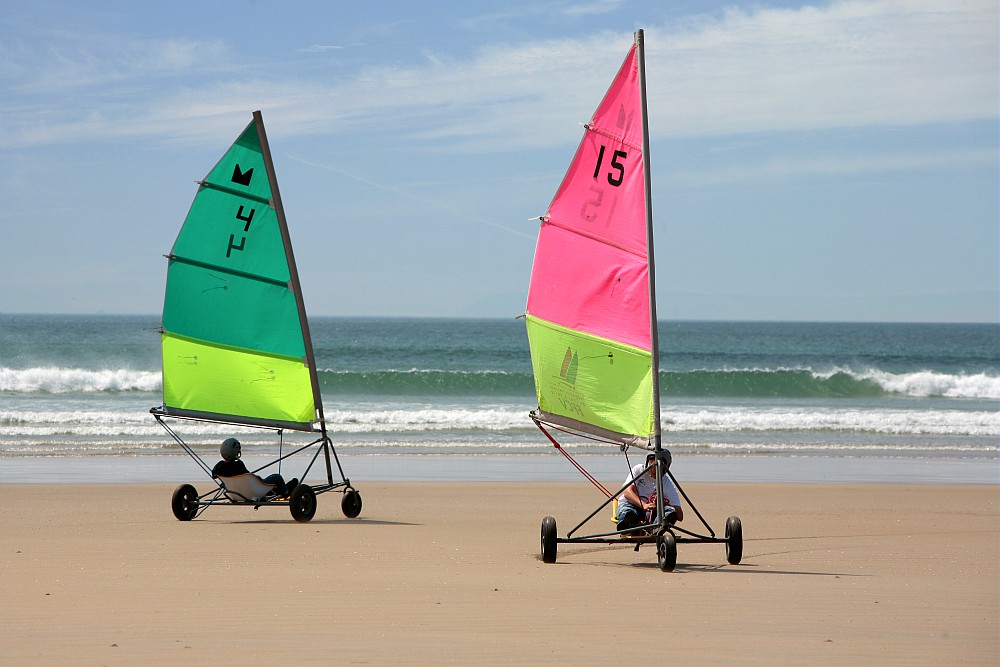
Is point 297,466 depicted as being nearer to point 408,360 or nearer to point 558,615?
point 558,615

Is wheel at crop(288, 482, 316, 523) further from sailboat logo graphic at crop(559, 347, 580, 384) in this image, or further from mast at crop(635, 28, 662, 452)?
mast at crop(635, 28, 662, 452)

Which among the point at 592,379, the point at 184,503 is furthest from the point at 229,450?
the point at 592,379

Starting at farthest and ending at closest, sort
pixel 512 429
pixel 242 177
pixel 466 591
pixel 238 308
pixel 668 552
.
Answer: pixel 512 429 < pixel 238 308 < pixel 242 177 < pixel 668 552 < pixel 466 591

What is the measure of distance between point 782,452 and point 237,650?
50.8 ft

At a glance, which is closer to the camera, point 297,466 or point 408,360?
point 297,466

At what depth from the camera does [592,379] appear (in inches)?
328

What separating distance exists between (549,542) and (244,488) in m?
3.90

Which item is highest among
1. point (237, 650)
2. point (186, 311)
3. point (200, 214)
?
point (200, 214)

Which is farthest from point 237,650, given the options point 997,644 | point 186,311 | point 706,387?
point 706,387

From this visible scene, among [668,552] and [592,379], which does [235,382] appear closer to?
[592,379]

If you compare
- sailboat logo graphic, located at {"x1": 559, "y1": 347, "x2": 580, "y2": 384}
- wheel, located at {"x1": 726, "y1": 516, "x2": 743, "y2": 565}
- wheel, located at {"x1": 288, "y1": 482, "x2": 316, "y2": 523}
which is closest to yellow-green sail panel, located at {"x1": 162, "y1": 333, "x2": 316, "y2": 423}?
wheel, located at {"x1": 288, "y1": 482, "x2": 316, "y2": 523}

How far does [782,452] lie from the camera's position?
19.3 metres

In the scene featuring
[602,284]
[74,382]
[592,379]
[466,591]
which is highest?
[74,382]

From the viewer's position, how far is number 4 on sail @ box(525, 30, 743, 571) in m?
8.02
